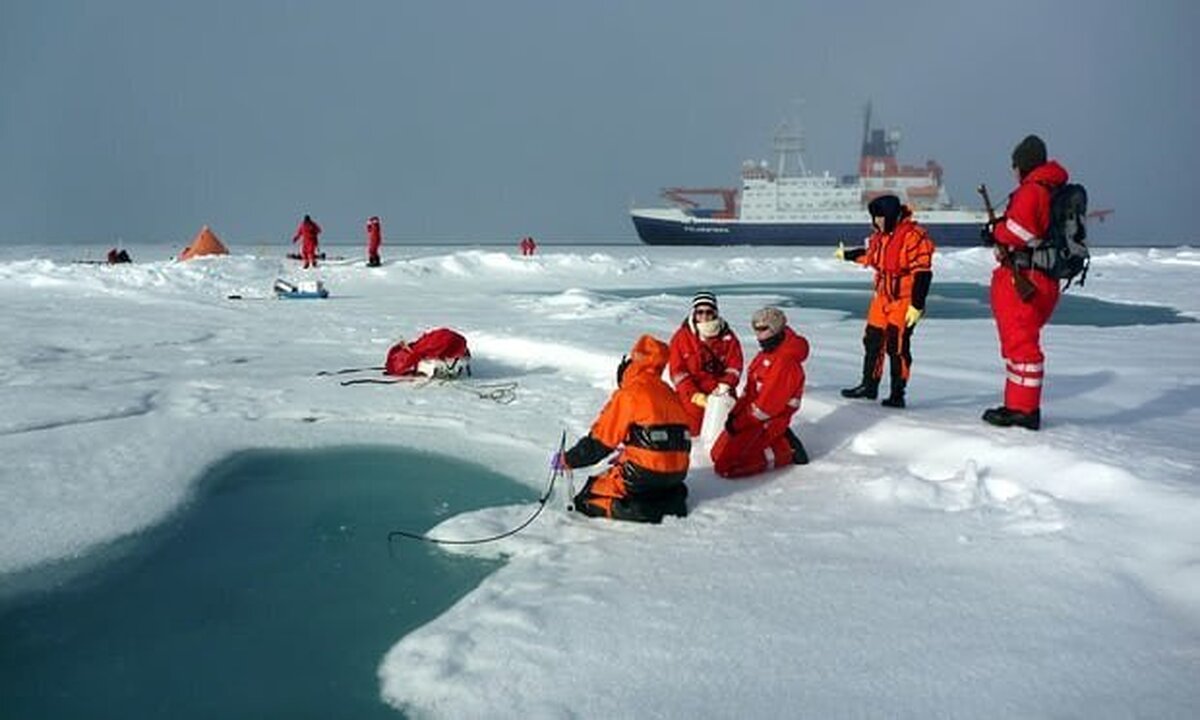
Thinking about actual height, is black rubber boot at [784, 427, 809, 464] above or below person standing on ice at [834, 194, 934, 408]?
below

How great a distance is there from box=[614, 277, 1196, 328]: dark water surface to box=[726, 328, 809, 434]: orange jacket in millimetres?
9997

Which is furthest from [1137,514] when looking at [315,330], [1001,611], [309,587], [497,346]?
[315,330]

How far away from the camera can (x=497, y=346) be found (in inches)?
336

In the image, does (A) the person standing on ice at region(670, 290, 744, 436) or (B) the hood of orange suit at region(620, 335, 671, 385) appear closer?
(B) the hood of orange suit at region(620, 335, 671, 385)

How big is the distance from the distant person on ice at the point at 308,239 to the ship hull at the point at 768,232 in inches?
1645

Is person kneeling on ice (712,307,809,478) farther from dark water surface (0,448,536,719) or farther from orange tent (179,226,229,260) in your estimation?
orange tent (179,226,229,260)

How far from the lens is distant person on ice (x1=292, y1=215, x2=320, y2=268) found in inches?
770

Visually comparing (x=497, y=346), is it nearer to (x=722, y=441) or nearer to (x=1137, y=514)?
(x=722, y=441)

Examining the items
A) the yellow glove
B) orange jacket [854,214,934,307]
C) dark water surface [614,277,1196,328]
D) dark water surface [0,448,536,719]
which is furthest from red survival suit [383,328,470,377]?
dark water surface [614,277,1196,328]

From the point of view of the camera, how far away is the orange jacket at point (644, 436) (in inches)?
131

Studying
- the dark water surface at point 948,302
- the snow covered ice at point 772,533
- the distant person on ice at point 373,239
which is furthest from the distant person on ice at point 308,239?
the snow covered ice at point 772,533

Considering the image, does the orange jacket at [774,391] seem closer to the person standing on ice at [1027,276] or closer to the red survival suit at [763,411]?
the red survival suit at [763,411]

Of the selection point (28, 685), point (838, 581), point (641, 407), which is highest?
point (641, 407)

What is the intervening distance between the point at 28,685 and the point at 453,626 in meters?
1.23
